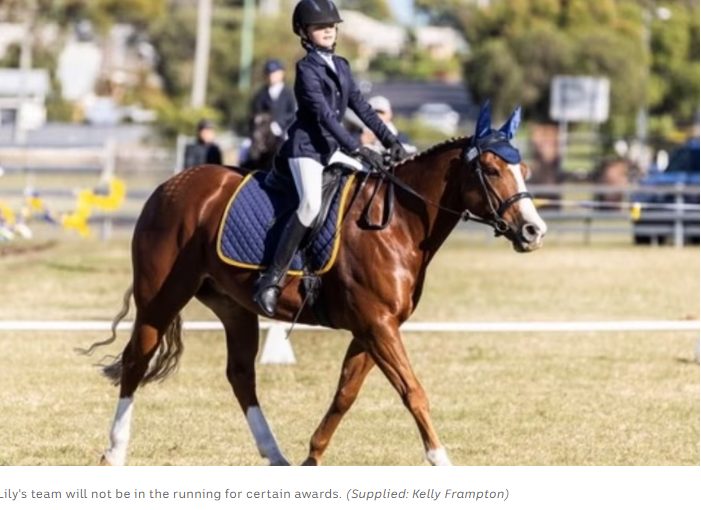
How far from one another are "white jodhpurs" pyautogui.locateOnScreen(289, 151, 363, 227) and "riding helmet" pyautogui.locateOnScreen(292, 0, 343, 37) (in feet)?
2.42

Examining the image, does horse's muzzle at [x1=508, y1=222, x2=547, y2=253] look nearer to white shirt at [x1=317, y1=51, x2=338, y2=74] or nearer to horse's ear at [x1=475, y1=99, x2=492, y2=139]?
horse's ear at [x1=475, y1=99, x2=492, y2=139]

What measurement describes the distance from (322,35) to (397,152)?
80 centimetres

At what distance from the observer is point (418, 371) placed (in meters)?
15.4

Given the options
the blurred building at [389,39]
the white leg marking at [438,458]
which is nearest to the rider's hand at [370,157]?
the white leg marking at [438,458]

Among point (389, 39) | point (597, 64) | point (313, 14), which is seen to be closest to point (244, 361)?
point (313, 14)

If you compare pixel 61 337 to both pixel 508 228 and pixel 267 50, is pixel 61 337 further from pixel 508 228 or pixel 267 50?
pixel 267 50

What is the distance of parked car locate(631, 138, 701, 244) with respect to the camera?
106 feet

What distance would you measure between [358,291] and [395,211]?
1.66ft

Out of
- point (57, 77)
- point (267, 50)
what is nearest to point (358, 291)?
point (267, 50)

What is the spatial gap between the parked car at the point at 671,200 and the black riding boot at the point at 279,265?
72.4 ft

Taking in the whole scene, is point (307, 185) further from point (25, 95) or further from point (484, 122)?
point (25, 95)

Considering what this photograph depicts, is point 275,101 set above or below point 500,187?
below

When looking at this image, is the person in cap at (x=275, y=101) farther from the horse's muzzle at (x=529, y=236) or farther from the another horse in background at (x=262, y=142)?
the horse's muzzle at (x=529, y=236)

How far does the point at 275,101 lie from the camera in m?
19.6
